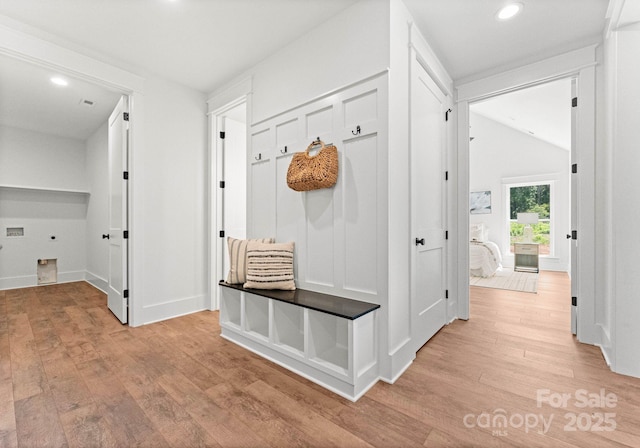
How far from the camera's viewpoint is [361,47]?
2062 mm

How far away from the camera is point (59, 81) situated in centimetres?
326

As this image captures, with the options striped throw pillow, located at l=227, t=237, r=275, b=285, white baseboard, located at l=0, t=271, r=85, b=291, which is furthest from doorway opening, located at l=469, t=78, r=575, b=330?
white baseboard, located at l=0, t=271, r=85, b=291

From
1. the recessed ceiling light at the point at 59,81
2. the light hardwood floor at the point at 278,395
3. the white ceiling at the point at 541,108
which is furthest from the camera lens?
the white ceiling at the point at 541,108

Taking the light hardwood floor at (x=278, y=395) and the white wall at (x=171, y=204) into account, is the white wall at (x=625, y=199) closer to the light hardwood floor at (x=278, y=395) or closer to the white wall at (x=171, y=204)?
the light hardwood floor at (x=278, y=395)

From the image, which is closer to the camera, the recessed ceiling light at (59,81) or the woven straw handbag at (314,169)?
the woven straw handbag at (314,169)

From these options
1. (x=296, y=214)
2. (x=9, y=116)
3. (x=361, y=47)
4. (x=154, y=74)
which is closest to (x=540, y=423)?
(x=296, y=214)

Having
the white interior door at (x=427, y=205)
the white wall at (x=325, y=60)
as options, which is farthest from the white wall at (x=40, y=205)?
the white interior door at (x=427, y=205)

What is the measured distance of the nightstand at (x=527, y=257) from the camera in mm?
6121

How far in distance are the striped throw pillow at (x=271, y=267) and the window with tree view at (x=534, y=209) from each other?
658 cm

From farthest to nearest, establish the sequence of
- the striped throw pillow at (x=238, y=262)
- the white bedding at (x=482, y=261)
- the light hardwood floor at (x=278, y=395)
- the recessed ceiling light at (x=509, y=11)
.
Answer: the white bedding at (x=482, y=261), the striped throw pillow at (x=238, y=262), the recessed ceiling light at (x=509, y=11), the light hardwood floor at (x=278, y=395)

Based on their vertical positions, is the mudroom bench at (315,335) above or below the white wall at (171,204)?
below

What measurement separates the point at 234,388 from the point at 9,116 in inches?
214

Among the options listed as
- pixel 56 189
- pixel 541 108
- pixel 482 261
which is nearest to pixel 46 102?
pixel 56 189

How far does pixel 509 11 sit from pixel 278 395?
3219 mm
